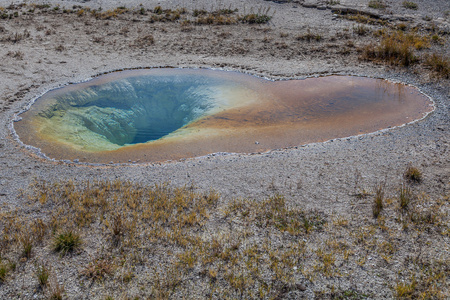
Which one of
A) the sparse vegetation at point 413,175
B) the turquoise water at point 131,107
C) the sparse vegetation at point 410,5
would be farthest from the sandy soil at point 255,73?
the turquoise water at point 131,107

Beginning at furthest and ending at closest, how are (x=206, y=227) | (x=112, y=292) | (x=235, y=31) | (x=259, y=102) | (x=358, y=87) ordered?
(x=235, y=31), (x=358, y=87), (x=259, y=102), (x=206, y=227), (x=112, y=292)

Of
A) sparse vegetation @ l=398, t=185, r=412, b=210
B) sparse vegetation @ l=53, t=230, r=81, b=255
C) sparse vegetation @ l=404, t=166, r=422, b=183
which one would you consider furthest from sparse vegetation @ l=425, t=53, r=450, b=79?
sparse vegetation @ l=53, t=230, r=81, b=255

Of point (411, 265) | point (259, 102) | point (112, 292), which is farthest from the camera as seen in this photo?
point (259, 102)

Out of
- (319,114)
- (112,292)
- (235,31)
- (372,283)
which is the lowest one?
(112,292)

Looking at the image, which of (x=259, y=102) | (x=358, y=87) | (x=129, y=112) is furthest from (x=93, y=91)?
(x=358, y=87)

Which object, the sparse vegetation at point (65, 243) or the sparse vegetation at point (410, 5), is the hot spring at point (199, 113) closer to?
the sparse vegetation at point (65, 243)

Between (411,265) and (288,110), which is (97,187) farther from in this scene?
(288,110)

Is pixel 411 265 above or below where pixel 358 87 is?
below
